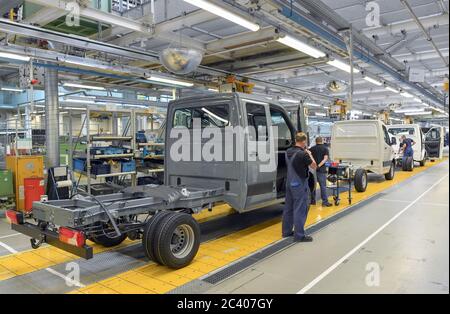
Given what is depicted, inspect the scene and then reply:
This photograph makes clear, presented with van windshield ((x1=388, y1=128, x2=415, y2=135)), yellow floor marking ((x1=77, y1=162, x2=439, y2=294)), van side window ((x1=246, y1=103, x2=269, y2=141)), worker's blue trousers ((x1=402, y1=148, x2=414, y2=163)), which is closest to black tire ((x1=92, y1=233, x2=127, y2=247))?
yellow floor marking ((x1=77, y1=162, x2=439, y2=294))

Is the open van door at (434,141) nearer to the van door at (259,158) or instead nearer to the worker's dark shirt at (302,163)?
the van door at (259,158)

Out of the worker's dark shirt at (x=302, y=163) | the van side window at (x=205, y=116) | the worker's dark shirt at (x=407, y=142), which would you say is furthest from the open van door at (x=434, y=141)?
the van side window at (x=205, y=116)

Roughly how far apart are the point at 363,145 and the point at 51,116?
831cm

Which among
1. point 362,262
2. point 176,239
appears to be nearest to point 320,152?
point 362,262

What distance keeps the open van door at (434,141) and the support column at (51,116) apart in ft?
58.4

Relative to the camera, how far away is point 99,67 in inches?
293

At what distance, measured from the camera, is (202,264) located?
402cm

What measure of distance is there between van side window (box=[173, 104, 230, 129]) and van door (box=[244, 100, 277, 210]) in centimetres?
33

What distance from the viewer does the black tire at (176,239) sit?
12.0ft

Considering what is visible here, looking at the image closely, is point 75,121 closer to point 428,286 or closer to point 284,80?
point 284,80

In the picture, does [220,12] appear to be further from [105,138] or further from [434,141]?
[434,141]

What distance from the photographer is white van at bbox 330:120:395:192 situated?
9.69 m

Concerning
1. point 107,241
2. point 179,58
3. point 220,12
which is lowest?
point 107,241

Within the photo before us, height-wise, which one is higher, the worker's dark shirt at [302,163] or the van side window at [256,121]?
the van side window at [256,121]
